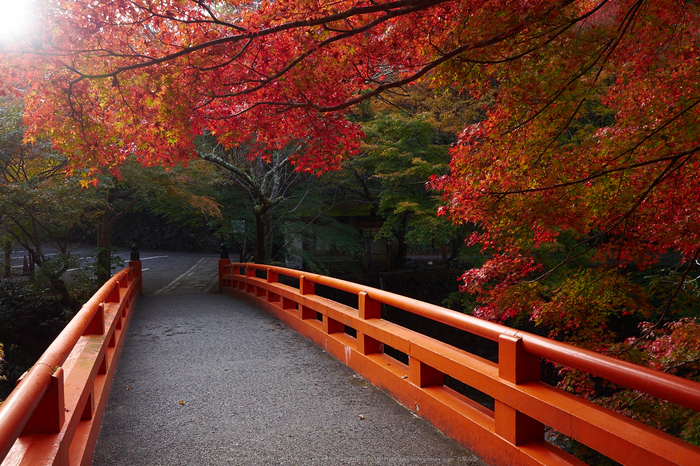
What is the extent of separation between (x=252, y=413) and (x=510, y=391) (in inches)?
76.5

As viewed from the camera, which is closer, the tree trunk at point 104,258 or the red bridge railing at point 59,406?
the red bridge railing at point 59,406

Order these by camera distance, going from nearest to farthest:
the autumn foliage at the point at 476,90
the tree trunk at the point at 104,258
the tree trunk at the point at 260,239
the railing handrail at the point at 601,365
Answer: the railing handrail at the point at 601,365 → the autumn foliage at the point at 476,90 → the tree trunk at the point at 104,258 → the tree trunk at the point at 260,239

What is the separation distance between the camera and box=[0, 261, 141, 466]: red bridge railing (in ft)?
5.38

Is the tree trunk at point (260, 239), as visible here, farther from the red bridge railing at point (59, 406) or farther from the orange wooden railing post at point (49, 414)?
the orange wooden railing post at point (49, 414)

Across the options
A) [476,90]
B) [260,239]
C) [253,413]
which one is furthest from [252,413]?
[260,239]

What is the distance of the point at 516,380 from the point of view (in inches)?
99.1

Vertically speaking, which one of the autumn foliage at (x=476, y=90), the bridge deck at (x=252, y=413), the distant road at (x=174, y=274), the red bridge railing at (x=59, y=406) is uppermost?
the autumn foliage at (x=476, y=90)

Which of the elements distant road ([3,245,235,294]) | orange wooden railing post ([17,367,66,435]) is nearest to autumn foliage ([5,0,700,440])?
orange wooden railing post ([17,367,66,435])

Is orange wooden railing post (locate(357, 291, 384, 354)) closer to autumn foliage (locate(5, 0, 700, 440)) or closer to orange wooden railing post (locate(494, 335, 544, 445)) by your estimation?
autumn foliage (locate(5, 0, 700, 440))

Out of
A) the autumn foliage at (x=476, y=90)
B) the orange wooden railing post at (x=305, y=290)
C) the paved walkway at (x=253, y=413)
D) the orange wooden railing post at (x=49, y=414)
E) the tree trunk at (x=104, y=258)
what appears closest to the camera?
the orange wooden railing post at (x=49, y=414)

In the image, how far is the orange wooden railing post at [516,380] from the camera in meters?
2.48

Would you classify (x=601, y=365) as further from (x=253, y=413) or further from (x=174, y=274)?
(x=174, y=274)

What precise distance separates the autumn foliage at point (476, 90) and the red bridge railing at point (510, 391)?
1788 mm

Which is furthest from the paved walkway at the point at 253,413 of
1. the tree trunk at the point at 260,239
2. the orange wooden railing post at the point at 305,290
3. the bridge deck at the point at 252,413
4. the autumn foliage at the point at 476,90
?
the tree trunk at the point at 260,239
